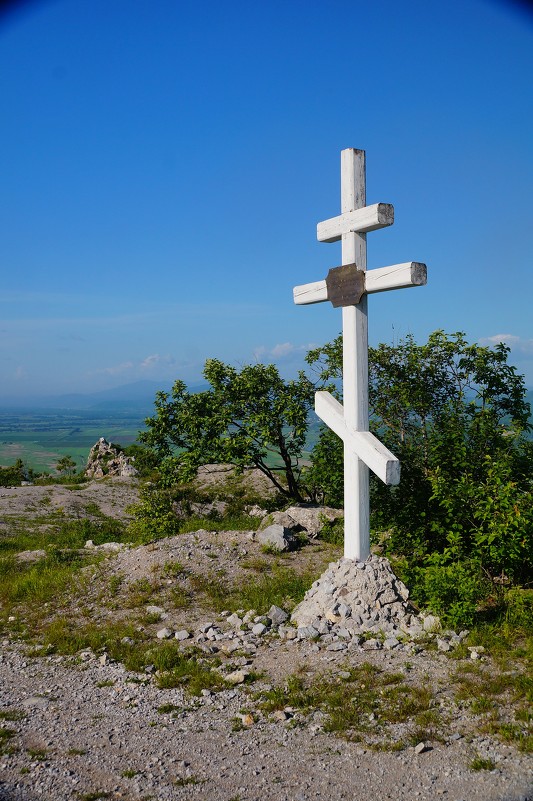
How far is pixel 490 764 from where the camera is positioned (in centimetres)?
500

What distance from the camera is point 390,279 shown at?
8.00 meters

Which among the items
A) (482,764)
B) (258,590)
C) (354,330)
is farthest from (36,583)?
(482,764)

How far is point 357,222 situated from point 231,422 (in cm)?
776

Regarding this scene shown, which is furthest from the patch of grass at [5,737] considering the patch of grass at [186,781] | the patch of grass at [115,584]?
Answer: the patch of grass at [115,584]

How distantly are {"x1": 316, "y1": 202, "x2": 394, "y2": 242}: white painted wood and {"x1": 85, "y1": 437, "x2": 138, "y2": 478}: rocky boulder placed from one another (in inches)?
950

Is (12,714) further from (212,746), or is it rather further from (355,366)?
(355,366)

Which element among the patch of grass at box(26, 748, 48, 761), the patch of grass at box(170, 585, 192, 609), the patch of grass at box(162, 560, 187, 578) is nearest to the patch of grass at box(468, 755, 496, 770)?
the patch of grass at box(26, 748, 48, 761)

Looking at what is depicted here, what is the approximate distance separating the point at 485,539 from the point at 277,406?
737 cm

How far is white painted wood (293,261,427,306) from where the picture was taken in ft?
25.2

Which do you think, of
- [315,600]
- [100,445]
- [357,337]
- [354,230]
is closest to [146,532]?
[315,600]

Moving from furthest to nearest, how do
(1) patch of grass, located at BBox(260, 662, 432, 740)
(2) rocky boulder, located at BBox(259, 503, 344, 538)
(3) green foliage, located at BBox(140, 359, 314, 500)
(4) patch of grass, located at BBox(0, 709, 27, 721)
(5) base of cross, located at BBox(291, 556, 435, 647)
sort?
(3) green foliage, located at BBox(140, 359, 314, 500) → (2) rocky boulder, located at BBox(259, 503, 344, 538) → (5) base of cross, located at BBox(291, 556, 435, 647) → (4) patch of grass, located at BBox(0, 709, 27, 721) → (1) patch of grass, located at BBox(260, 662, 432, 740)

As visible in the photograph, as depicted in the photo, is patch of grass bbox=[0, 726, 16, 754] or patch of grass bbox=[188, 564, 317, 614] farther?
patch of grass bbox=[188, 564, 317, 614]

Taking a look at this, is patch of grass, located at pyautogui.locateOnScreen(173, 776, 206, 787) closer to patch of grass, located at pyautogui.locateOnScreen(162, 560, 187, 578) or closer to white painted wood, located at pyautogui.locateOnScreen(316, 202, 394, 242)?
patch of grass, located at pyautogui.locateOnScreen(162, 560, 187, 578)

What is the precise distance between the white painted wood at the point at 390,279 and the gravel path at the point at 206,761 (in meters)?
5.05
